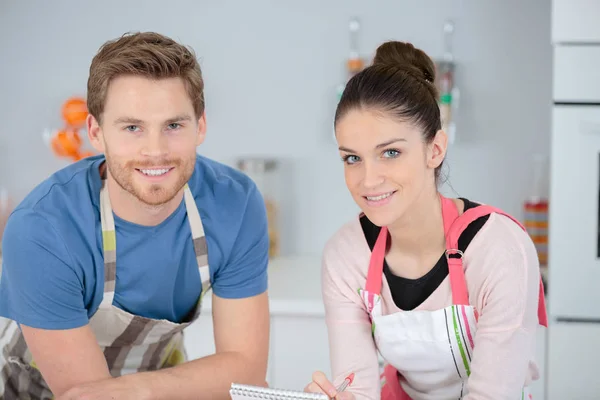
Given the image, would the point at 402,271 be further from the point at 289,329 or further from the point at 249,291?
the point at 289,329

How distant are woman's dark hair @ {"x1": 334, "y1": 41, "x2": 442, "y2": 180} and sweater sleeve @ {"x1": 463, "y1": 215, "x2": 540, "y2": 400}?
24cm

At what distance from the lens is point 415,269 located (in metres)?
1.64

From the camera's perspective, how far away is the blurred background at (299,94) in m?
2.84

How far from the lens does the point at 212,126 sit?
10.1ft

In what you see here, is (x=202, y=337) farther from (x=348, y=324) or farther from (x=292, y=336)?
(x=348, y=324)

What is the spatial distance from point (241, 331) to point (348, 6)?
5.06ft

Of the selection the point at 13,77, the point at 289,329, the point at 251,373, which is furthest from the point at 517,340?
the point at 13,77

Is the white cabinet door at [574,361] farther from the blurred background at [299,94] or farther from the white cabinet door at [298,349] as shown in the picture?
the white cabinet door at [298,349]

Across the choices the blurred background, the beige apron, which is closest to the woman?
the beige apron

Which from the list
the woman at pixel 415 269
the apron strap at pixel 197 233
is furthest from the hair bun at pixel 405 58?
the apron strap at pixel 197 233

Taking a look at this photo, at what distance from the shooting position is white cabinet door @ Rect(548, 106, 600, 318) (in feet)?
7.79

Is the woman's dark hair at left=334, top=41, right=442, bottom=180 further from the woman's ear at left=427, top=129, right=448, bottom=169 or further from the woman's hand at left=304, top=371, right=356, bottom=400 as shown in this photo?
the woman's hand at left=304, top=371, right=356, bottom=400

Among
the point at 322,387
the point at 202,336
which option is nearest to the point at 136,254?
the point at 322,387

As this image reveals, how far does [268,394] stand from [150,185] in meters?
0.54
